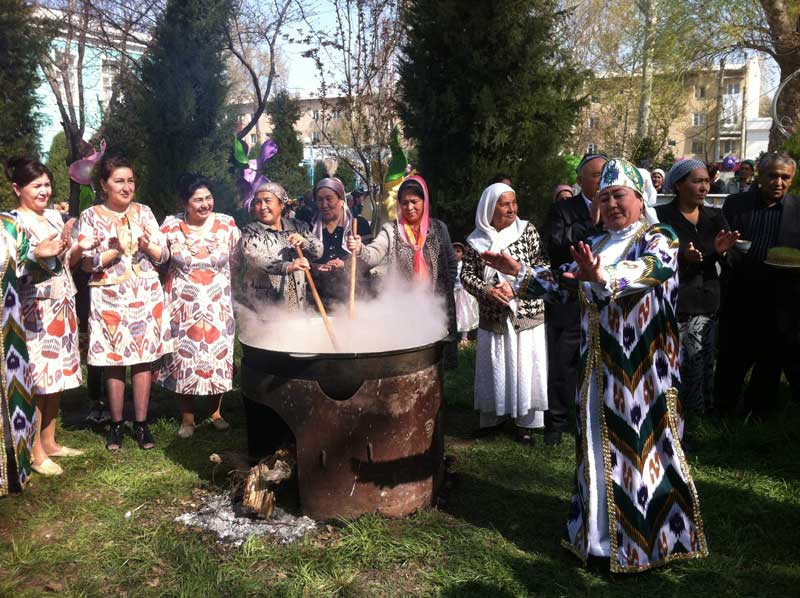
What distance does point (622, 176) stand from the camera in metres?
3.15

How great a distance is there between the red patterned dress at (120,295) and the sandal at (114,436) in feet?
1.82

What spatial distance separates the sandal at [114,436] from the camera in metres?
5.14

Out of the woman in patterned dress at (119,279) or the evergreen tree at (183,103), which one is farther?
the evergreen tree at (183,103)

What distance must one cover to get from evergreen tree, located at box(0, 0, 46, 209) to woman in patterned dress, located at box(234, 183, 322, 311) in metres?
8.21

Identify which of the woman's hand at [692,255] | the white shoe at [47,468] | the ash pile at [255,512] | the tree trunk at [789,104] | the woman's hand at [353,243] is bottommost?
the white shoe at [47,468]

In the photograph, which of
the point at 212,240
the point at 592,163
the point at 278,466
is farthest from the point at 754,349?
the point at 212,240

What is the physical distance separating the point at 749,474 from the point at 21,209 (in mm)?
5300

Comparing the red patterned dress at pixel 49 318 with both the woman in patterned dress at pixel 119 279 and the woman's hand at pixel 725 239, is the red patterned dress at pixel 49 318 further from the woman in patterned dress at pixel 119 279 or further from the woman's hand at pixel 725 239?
the woman's hand at pixel 725 239

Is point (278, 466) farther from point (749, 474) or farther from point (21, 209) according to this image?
point (749, 474)

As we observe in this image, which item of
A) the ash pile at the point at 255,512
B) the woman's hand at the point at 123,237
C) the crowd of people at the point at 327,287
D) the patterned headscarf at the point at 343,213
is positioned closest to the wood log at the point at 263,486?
the ash pile at the point at 255,512

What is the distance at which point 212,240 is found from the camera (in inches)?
208

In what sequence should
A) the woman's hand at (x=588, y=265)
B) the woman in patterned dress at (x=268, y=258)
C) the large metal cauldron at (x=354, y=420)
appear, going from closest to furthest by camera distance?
the woman's hand at (x=588, y=265), the large metal cauldron at (x=354, y=420), the woman in patterned dress at (x=268, y=258)

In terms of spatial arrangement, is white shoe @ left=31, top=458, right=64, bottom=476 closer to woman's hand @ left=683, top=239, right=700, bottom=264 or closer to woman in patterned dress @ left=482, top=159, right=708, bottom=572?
woman in patterned dress @ left=482, top=159, right=708, bottom=572

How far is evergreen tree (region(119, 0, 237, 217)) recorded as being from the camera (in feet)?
33.9
